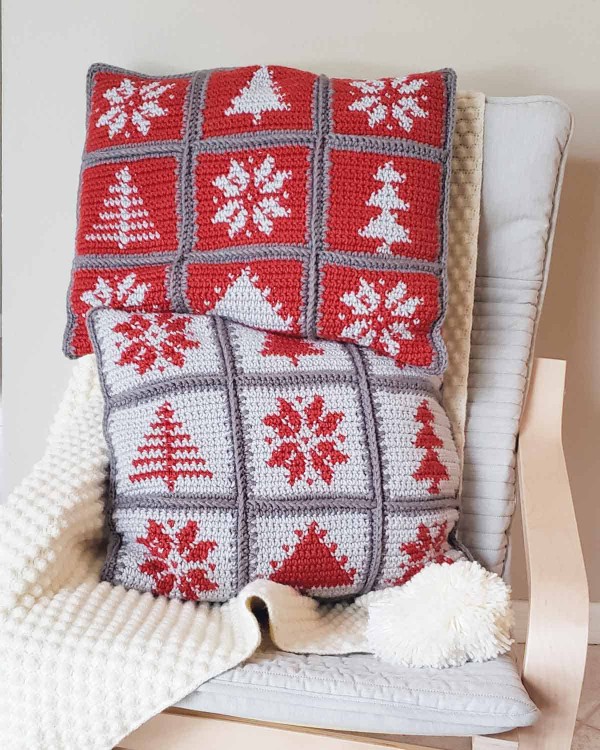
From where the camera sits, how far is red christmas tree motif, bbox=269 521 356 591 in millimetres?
823

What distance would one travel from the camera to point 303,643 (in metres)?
0.76

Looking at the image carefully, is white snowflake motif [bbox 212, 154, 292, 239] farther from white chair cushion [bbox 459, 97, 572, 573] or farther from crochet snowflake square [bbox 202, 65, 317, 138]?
white chair cushion [bbox 459, 97, 572, 573]

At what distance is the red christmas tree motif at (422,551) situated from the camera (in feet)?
2.78

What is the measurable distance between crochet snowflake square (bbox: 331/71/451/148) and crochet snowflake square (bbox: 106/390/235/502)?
358 mm

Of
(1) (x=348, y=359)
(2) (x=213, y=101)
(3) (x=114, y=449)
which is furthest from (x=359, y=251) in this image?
(3) (x=114, y=449)

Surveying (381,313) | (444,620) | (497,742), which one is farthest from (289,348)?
(497,742)

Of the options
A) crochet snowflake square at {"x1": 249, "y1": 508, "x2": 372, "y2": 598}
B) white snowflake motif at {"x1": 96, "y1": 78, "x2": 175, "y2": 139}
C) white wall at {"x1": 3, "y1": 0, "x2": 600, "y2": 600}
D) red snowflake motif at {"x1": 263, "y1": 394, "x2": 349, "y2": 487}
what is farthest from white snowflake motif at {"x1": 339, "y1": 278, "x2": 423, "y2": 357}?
white wall at {"x1": 3, "y1": 0, "x2": 600, "y2": 600}

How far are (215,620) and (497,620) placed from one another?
29 cm

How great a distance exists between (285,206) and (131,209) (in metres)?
0.20

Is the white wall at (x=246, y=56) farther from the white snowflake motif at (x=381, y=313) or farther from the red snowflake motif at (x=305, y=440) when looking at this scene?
the red snowflake motif at (x=305, y=440)

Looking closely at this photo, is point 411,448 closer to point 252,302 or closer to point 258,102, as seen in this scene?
point 252,302

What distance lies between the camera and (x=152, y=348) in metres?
0.87

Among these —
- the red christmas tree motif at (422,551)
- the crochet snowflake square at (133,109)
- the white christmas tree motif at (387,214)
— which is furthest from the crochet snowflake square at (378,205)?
the red christmas tree motif at (422,551)

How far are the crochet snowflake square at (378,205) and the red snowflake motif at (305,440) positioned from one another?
0.64ft
